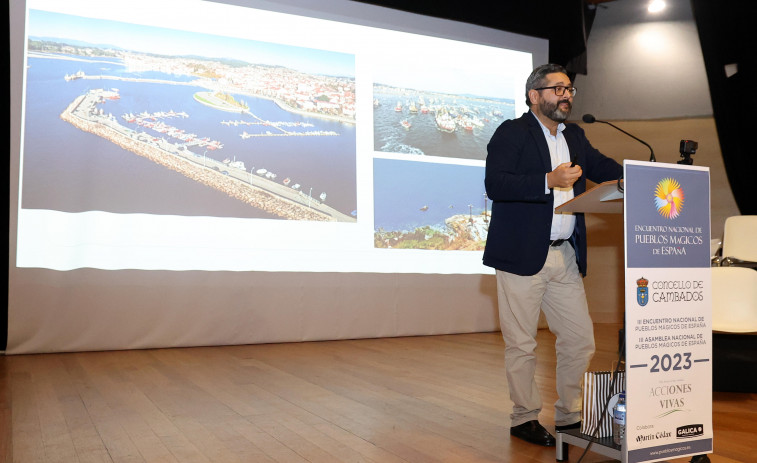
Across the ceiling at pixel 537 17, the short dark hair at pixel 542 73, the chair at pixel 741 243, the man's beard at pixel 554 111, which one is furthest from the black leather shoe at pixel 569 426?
the ceiling at pixel 537 17

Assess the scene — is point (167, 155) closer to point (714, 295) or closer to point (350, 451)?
point (350, 451)

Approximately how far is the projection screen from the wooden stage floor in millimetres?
599

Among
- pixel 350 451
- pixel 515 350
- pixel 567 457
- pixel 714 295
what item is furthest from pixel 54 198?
pixel 714 295

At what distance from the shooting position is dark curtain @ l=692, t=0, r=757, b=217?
7445 millimetres

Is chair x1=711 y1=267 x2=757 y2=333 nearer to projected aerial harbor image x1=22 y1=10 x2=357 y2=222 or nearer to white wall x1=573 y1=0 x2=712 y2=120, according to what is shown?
projected aerial harbor image x1=22 y1=10 x2=357 y2=222

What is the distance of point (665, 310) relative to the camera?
6.86 feet

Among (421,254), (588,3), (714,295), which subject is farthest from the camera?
(588,3)

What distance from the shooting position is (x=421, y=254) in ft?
21.4

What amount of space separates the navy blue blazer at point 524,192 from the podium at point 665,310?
0.37 m

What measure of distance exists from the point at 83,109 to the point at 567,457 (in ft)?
14.7

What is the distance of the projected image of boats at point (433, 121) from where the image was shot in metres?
6.35

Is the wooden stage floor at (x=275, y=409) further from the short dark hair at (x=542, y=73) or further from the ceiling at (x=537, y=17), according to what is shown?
the ceiling at (x=537, y=17)

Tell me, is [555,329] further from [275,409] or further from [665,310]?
[275,409]

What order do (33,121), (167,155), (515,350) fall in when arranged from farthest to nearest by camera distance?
(167,155) → (33,121) → (515,350)
